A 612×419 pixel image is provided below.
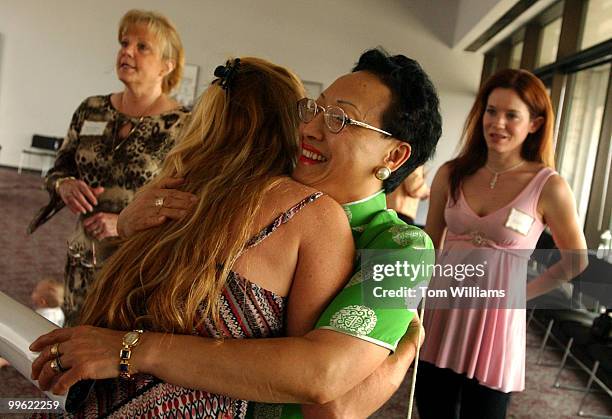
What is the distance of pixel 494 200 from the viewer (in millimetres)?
2074

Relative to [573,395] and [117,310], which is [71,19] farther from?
[117,310]

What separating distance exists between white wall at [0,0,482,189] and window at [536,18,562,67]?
15.1ft

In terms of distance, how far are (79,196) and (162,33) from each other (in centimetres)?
74

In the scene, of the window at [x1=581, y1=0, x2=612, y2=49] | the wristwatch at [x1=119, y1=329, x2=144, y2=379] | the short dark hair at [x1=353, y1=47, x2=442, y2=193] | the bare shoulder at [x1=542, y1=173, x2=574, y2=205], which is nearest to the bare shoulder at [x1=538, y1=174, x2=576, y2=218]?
the bare shoulder at [x1=542, y1=173, x2=574, y2=205]

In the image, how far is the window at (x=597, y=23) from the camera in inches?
215

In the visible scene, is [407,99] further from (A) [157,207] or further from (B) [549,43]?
(B) [549,43]

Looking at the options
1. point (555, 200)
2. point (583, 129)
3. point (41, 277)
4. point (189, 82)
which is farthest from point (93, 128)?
point (189, 82)

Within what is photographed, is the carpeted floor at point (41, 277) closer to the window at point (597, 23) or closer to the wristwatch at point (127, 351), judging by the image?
the wristwatch at point (127, 351)

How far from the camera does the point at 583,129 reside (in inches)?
231

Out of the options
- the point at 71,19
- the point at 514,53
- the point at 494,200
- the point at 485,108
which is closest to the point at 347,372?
the point at 494,200

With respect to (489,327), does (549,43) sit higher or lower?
higher

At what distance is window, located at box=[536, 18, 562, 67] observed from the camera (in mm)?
7477

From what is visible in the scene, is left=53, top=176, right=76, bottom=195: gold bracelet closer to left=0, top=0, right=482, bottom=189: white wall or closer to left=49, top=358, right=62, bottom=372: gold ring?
left=49, top=358, right=62, bottom=372: gold ring

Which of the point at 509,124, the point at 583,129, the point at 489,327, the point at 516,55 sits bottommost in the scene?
the point at 489,327
